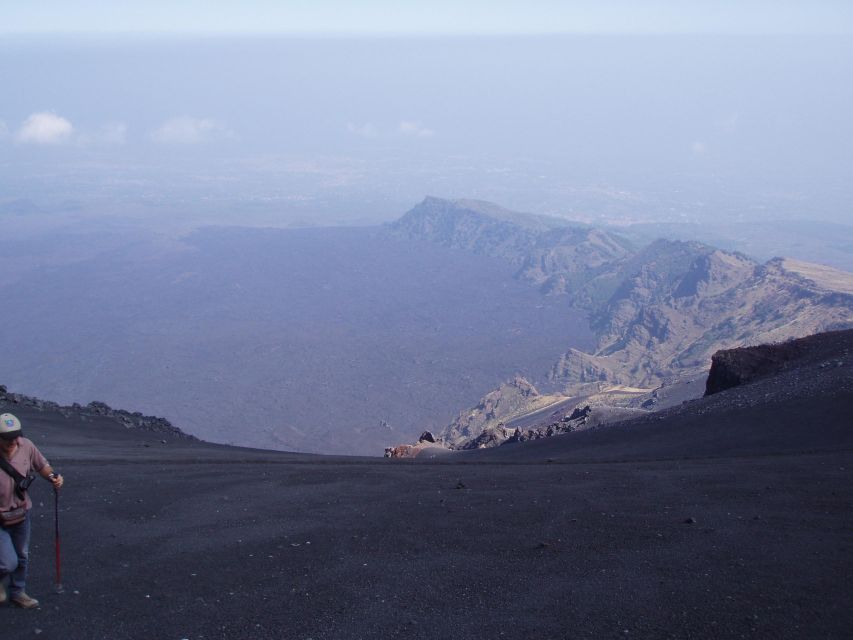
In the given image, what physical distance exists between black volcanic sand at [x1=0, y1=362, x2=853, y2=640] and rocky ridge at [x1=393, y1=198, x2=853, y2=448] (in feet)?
57.2

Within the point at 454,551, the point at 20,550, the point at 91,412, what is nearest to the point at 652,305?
the point at 91,412

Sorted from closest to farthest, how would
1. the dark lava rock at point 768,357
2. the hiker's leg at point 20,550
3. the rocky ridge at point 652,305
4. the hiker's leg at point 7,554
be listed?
the hiker's leg at point 7,554, the hiker's leg at point 20,550, the dark lava rock at point 768,357, the rocky ridge at point 652,305

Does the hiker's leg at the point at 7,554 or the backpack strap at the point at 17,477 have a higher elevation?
the backpack strap at the point at 17,477

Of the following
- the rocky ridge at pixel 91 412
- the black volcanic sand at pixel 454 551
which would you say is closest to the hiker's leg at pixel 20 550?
the black volcanic sand at pixel 454 551

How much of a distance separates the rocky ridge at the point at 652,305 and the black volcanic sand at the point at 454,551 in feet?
57.2

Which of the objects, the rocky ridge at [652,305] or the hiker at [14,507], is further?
the rocky ridge at [652,305]

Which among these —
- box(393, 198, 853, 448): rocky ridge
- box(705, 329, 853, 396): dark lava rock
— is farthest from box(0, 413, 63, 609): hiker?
box(393, 198, 853, 448): rocky ridge

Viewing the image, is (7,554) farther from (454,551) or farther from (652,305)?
(652,305)

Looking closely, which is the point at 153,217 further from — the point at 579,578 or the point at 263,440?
the point at 579,578

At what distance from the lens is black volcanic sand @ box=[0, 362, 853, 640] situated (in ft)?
21.1

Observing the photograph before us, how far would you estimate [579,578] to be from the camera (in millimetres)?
7266

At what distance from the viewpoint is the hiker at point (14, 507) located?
247 inches

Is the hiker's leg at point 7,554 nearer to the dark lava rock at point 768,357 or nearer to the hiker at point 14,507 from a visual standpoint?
the hiker at point 14,507

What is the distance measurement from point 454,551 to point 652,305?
82.3 m
